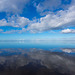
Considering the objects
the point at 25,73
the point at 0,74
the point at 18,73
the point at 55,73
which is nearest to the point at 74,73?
the point at 55,73

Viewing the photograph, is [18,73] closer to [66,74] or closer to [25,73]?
[25,73]

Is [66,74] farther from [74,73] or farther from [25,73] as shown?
[25,73]

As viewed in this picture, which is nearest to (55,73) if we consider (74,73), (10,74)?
(74,73)

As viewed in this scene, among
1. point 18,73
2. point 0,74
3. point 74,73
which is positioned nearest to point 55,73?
point 74,73

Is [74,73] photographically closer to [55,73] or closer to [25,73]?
[55,73]

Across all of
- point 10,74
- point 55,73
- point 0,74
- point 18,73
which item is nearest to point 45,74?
point 55,73

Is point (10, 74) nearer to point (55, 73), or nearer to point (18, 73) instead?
point (18, 73)
